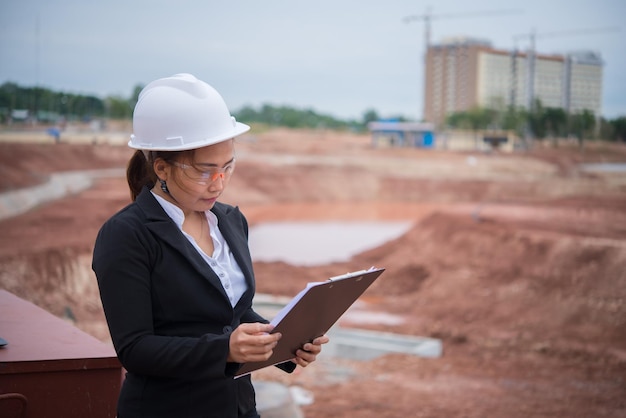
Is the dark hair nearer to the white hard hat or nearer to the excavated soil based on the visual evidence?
the white hard hat

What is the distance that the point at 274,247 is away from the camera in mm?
21812

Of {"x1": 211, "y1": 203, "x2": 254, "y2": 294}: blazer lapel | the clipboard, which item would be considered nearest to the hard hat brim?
{"x1": 211, "y1": 203, "x2": 254, "y2": 294}: blazer lapel

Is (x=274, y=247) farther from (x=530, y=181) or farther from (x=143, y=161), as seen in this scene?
(x=143, y=161)

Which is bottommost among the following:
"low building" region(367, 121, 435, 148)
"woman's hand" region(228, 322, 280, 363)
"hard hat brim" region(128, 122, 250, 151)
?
"low building" region(367, 121, 435, 148)

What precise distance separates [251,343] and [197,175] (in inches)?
16.8

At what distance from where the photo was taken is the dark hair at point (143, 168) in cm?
185

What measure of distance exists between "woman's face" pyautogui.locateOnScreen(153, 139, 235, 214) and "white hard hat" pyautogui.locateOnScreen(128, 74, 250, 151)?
0.04 meters

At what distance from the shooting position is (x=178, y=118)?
1.80 meters

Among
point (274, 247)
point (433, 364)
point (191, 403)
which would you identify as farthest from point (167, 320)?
point (274, 247)

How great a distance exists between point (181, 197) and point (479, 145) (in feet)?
120

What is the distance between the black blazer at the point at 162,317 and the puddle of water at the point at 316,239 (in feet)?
53.1

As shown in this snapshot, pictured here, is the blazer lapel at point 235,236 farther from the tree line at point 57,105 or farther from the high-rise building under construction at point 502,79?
the high-rise building under construction at point 502,79

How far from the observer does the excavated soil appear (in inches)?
317

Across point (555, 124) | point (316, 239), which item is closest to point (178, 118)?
point (316, 239)
